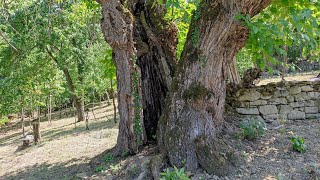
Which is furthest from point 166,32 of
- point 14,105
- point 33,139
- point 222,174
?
point 14,105

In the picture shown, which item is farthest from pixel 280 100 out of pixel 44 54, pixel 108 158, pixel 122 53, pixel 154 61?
pixel 44 54

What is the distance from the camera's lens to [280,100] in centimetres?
553

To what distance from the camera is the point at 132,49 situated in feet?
14.9

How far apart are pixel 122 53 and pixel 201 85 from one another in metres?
1.48

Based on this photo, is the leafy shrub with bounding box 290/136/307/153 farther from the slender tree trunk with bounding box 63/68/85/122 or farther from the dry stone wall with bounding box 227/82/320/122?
the slender tree trunk with bounding box 63/68/85/122

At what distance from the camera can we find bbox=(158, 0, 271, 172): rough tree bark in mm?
3676

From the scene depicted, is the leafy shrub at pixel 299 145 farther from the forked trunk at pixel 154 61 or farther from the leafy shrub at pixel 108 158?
the leafy shrub at pixel 108 158

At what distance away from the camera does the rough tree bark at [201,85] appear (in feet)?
12.1

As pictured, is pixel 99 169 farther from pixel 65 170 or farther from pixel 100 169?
pixel 65 170

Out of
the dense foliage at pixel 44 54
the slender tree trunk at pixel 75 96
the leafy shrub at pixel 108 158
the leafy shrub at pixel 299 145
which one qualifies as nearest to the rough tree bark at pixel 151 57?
the leafy shrub at pixel 108 158

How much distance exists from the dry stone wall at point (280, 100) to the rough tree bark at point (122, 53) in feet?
7.05

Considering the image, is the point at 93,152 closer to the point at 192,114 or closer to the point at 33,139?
the point at 192,114

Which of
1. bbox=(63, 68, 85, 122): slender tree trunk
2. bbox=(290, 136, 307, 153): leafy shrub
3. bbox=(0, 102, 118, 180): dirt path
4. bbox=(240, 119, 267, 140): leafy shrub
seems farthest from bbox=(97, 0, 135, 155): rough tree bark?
bbox=(63, 68, 85, 122): slender tree trunk

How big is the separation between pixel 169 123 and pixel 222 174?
1015mm
